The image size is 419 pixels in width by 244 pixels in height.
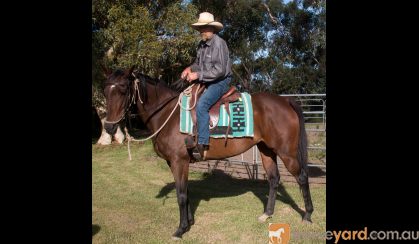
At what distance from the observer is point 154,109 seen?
483cm

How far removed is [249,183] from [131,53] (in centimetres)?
655

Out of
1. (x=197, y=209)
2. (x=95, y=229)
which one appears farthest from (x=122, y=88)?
(x=197, y=209)

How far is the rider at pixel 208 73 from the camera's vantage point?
4.55 metres

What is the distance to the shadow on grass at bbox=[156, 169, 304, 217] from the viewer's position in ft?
20.6

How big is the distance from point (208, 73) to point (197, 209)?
244 centimetres

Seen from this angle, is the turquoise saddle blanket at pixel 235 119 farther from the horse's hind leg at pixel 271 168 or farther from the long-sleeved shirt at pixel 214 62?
the horse's hind leg at pixel 271 168

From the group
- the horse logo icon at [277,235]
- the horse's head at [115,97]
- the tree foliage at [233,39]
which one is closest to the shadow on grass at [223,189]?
the horse logo icon at [277,235]

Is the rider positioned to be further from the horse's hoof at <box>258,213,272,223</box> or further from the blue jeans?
the horse's hoof at <box>258,213,272,223</box>

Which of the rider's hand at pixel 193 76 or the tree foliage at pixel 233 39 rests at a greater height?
the tree foliage at pixel 233 39

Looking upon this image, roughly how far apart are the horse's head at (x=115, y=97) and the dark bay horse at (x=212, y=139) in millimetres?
93

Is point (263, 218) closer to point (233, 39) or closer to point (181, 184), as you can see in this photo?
point (181, 184)
